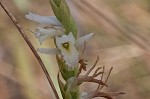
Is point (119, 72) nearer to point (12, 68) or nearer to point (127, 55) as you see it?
point (127, 55)

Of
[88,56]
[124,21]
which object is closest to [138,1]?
[124,21]

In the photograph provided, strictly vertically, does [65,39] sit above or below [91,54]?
above

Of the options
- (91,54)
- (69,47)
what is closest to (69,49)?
(69,47)

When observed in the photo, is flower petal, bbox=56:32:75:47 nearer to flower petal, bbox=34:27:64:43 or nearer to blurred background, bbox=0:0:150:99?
flower petal, bbox=34:27:64:43

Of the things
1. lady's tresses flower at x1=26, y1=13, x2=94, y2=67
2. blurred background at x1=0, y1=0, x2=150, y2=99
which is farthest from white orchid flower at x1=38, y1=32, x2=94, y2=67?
blurred background at x1=0, y1=0, x2=150, y2=99

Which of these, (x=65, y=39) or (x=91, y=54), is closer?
(x=65, y=39)

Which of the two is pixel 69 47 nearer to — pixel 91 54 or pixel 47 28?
pixel 47 28

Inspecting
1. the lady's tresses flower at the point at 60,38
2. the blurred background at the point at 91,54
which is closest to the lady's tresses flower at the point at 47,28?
the lady's tresses flower at the point at 60,38
